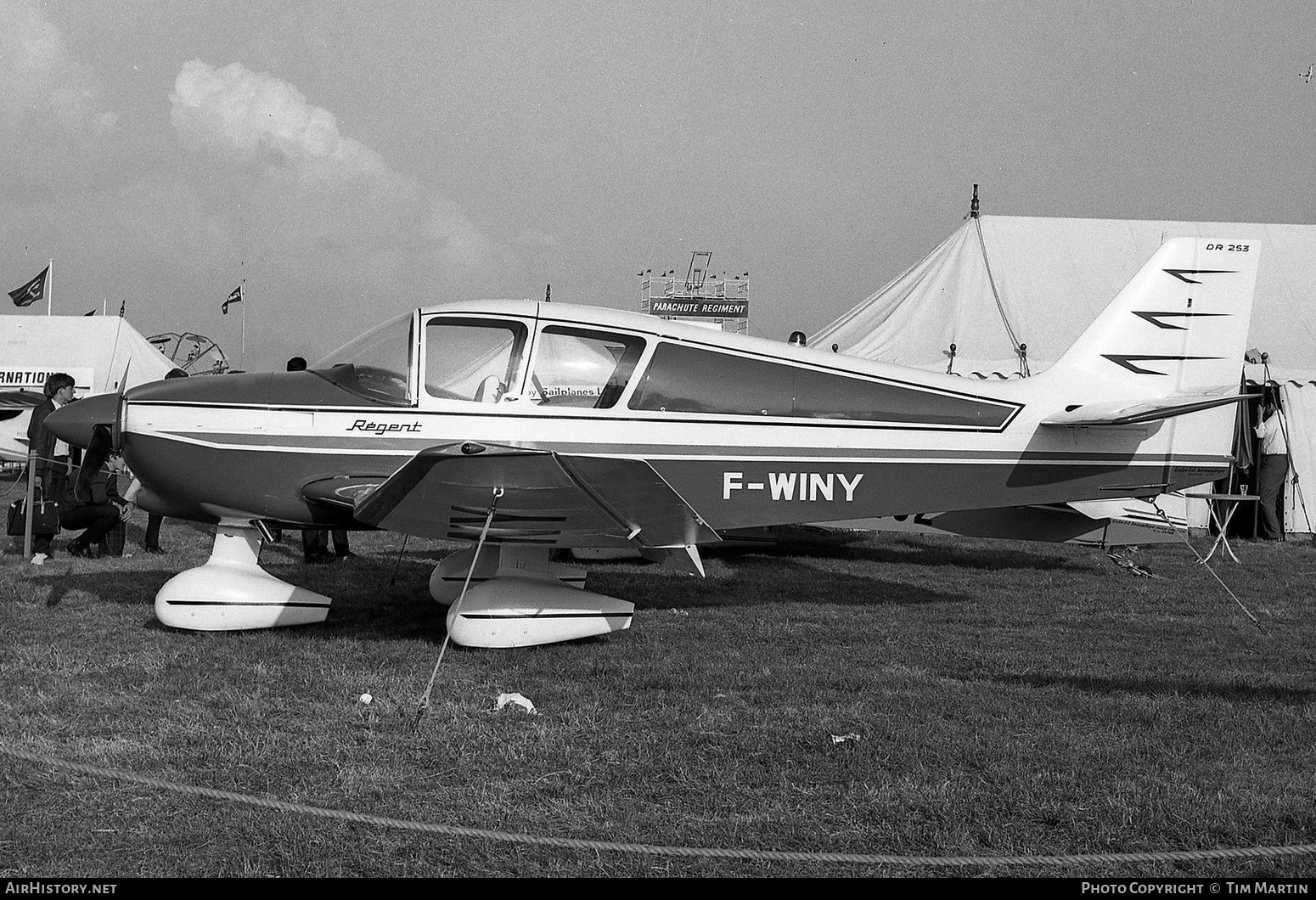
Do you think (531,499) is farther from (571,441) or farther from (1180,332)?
(1180,332)

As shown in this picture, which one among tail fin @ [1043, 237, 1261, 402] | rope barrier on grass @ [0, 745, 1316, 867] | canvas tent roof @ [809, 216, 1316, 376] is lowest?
rope barrier on grass @ [0, 745, 1316, 867]

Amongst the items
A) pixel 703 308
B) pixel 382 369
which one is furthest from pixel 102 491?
pixel 703 308

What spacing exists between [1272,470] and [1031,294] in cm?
390

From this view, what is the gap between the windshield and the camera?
630 cm

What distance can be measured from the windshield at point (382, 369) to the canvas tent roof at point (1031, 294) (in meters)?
8.71

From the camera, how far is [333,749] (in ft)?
13.5

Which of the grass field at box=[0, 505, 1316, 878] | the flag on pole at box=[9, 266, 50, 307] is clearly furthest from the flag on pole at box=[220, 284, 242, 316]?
the grass field at box=[0, 505, 1316, 878]

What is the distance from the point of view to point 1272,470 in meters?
13.9

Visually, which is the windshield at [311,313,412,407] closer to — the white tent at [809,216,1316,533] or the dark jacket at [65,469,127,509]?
the dark jacket at [65,469,127,509]

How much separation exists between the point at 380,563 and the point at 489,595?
382 centimetres

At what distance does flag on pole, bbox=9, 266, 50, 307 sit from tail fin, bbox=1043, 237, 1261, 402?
24.8m

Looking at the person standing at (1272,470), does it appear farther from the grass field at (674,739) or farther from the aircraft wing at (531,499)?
the aircraft wing at (531,499)

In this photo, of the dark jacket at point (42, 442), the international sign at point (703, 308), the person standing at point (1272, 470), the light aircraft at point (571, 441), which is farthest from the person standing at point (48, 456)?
the international sign at point (703, 308)

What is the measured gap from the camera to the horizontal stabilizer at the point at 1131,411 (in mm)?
6566
